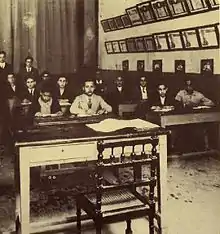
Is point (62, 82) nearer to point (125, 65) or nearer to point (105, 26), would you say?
point (105, 26)

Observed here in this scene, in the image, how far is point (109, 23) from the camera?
2.18m

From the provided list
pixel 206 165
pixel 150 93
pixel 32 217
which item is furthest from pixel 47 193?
pixel 150 93

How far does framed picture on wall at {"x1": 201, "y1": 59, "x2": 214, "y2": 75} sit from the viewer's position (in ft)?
8.15

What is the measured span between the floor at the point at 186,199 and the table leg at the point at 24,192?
197mm

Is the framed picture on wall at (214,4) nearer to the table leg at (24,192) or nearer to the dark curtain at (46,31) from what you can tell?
the dark curtain at (46,31)

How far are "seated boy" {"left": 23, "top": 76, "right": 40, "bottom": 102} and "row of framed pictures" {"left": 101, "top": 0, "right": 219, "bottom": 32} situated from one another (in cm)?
46

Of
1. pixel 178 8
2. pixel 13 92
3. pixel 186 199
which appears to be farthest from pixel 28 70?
pixel 186 199

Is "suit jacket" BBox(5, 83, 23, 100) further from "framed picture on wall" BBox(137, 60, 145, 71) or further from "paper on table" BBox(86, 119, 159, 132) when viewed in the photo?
"framed picture on wall" BBox(137, 60, 145, 71)

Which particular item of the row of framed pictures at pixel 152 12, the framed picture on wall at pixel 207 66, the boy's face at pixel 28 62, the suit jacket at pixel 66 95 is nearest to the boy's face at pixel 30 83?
the boy's face at pixel 28 62

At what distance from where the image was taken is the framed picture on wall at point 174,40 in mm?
2593

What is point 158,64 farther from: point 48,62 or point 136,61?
point 48,62

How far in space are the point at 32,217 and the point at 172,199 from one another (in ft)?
2.11

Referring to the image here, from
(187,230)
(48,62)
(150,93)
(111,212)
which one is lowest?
(187,230)

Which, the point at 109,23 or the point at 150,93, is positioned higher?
the point at 109,23
